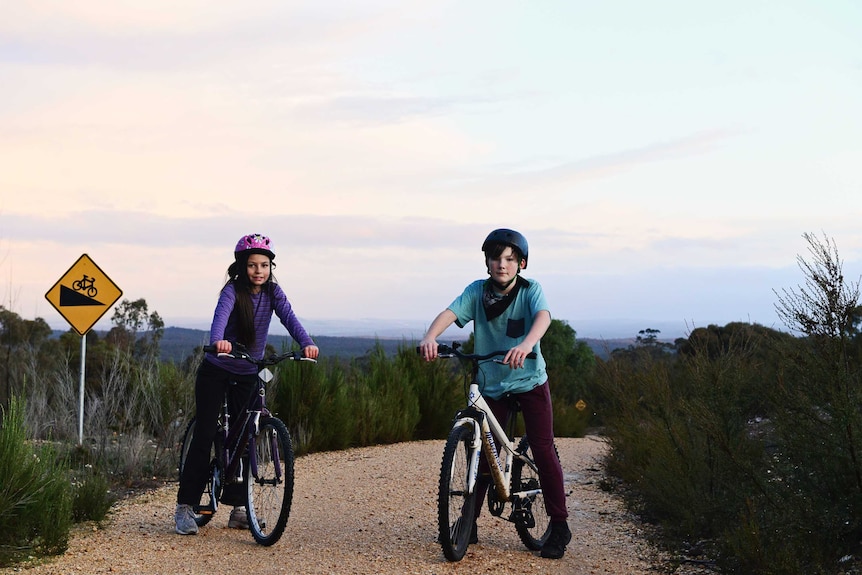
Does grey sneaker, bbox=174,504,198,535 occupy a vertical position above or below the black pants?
below

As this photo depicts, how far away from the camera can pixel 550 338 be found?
28.1 meters

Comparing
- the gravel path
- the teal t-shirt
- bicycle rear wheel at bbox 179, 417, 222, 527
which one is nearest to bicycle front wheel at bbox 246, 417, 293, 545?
the gravel path

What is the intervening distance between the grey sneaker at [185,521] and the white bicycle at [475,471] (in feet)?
7.08

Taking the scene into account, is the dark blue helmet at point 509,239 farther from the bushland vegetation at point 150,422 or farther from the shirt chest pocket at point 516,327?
the bushland vegetation at point 150,422

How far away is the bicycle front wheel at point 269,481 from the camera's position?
7.07m

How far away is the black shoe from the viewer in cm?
697

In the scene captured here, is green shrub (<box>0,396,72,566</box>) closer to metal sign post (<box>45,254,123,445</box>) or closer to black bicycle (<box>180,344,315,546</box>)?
black bicycle (<box>180,344,315,546</box>)

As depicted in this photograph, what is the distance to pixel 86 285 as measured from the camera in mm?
15062

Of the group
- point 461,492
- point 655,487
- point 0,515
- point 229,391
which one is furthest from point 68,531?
point 655,487

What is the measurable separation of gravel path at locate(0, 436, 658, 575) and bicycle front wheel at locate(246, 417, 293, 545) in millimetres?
150

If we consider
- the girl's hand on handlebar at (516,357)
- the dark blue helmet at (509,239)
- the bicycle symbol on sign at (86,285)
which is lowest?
the girl's hand on handlebar at (516,357)

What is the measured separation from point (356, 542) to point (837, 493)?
3.29 metres

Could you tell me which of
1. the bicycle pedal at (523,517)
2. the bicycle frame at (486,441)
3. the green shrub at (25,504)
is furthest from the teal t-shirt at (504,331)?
the green shrub at (25,504)

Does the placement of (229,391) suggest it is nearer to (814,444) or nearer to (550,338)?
(814,444)
